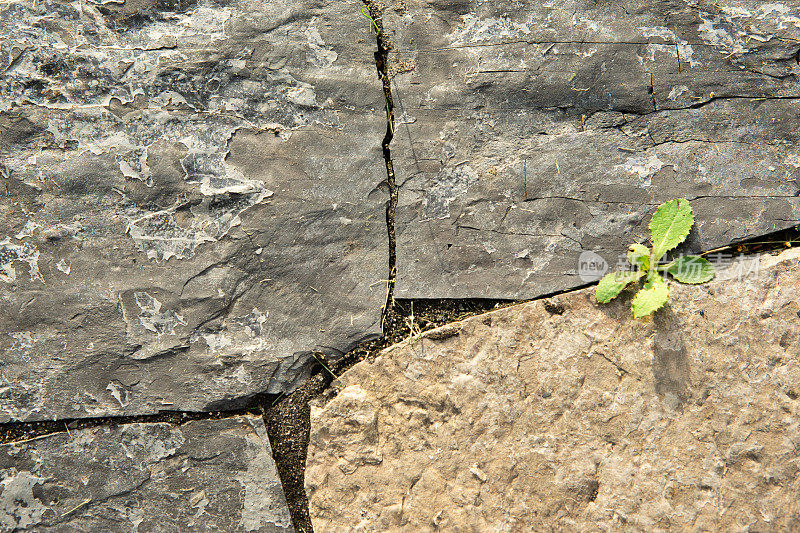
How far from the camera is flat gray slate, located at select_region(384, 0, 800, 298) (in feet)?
5.59

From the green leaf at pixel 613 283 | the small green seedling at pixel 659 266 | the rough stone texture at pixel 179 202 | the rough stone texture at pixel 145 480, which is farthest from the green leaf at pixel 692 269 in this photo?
the rough stone texture at pixel 145 480

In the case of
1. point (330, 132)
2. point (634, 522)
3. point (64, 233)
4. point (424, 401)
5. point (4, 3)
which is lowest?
point (634, 522)

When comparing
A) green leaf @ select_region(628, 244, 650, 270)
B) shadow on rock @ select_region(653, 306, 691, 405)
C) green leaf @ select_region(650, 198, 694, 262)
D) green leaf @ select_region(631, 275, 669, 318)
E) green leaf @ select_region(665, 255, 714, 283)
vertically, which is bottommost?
shadow on rock @ select_region(653, 306, 691, 405)

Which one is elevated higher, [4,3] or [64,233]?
[4,3]

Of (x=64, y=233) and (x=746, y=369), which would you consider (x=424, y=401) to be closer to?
(x=746, y=369)

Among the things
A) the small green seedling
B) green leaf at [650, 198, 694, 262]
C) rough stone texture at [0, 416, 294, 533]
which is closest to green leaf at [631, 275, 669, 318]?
the small green seedling

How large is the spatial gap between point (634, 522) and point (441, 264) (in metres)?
1.00

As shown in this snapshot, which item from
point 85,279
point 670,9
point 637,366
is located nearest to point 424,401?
point 637,366

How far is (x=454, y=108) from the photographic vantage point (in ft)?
5.67

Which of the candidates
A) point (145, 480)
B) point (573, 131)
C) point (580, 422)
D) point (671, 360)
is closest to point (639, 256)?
point (671, 360)

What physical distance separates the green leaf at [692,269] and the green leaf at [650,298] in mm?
71

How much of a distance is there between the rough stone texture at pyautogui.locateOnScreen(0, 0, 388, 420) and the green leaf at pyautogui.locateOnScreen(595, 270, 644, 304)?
2.29 ft

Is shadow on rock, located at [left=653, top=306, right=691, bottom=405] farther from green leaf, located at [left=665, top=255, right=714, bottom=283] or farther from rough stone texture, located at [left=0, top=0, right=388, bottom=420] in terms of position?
rough stone texture, located at [left=0, top=0, right=388, bottom=420]

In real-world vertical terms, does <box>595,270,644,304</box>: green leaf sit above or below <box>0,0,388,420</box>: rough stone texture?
below
